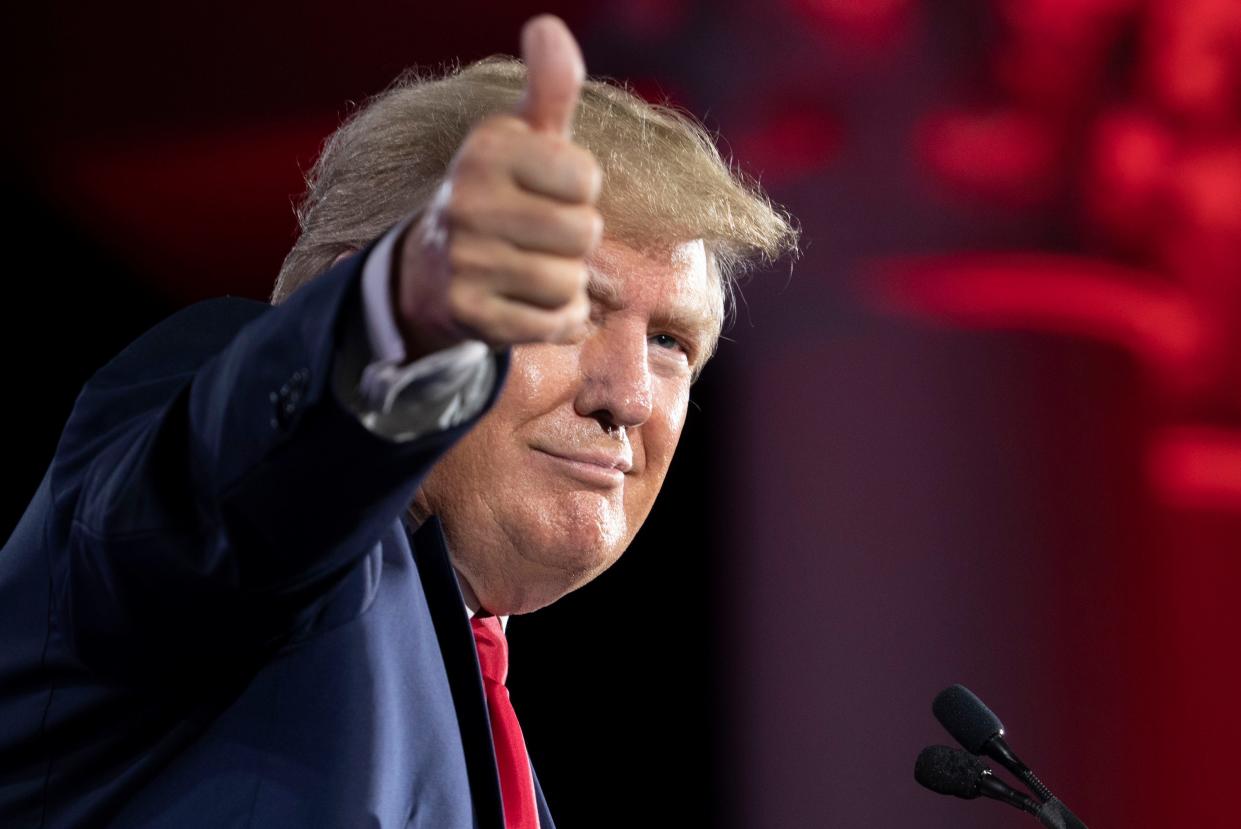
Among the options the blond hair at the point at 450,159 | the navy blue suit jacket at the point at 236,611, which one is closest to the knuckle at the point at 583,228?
the navy blue suit jacket at the point at 236,611

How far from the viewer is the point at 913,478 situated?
2412 mm

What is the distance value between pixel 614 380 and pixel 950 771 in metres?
0.49

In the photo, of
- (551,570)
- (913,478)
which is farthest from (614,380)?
(913,478)

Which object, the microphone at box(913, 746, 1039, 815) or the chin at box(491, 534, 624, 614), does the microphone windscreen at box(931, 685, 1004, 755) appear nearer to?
the microphone at box(913, 746, 1039, 815)

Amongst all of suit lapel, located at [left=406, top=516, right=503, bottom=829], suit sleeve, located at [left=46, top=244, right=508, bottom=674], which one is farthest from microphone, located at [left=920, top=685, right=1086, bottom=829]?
suit sleeve, located at [left=46, top=244, right=508, bottom=674]

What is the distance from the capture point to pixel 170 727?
883 millimetres

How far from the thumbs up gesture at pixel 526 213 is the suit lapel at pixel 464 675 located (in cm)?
43

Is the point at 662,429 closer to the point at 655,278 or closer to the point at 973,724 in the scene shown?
the point at 655,278

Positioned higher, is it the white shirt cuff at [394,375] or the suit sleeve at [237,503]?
the white shirt cuff at [394,375]

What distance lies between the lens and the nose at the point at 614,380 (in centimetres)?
116

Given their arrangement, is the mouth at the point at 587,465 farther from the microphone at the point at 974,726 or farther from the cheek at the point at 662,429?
the microphone at the point at 974,726

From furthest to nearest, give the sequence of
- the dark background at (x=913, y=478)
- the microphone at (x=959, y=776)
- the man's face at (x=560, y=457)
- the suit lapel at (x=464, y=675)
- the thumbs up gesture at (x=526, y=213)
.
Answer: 1. the dark background at (x=913, y=478)
2. the microphone at (x=959, y=776)
3. the man's face at (x=560, y=457)
4. the suit lapel at (x=464, y=675)
5. the thumbs up gesture at (x=526, y=213)

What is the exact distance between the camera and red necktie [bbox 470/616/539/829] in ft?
3.97

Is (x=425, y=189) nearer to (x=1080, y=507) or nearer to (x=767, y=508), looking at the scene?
(x=767, y=508)
